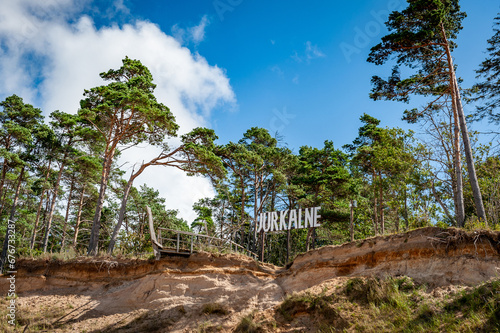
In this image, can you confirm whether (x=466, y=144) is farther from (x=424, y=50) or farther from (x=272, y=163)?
(x=272, y=163)

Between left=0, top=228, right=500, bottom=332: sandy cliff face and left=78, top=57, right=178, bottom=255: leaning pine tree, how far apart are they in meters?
2.78

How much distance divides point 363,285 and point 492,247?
450 centimetres

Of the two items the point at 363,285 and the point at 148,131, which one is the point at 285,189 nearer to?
the point at 148,131

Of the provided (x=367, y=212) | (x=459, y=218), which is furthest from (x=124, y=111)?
(x=367, y=212)

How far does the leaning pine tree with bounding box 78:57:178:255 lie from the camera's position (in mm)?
20859

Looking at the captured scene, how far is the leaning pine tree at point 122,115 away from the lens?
20859mm

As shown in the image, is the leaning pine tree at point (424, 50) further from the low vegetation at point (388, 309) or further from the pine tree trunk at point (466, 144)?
the low vegetation at point (388, 309)

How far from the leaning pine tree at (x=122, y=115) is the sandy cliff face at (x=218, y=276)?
2777 millimetres

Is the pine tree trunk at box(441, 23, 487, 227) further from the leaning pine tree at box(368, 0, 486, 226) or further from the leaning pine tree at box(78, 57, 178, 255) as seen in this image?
the leaning pine tree at box(78, 57, 178, 255)

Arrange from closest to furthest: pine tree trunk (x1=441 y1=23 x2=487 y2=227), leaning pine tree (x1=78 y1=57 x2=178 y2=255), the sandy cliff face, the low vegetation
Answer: the low vegetation < the sandy cliff face < pine tree trunk (x1=441 y1=23 x2=487 y2=227) < leaning pine tree (x1=78 y1=57 x2=178 y2=255)

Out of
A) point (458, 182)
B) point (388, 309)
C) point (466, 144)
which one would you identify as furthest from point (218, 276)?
→ point (466, 144)

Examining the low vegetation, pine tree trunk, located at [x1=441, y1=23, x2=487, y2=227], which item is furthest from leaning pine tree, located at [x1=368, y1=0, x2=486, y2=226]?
the low vegetation

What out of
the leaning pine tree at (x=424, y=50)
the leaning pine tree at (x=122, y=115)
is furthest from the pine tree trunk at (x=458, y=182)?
the leaning pine tree at (x=122, y=115)

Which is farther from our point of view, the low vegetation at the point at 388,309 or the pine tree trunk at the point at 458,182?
the pine tree trunk at the point at 458,182
